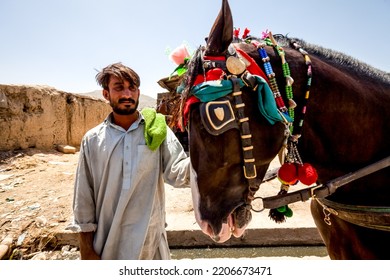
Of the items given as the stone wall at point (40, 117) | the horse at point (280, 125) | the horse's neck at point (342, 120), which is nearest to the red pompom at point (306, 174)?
the horse at point (280, 125)

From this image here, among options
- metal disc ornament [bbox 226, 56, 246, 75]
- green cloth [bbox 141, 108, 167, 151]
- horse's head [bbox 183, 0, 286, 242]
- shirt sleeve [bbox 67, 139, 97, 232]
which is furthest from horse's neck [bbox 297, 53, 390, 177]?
shirt sleeve [bbox 67, 139, 97, 232]

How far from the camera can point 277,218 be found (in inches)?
58.6

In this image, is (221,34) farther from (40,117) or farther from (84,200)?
(40,117)

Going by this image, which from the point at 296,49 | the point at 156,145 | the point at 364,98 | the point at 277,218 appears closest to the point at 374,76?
the point at 364,98

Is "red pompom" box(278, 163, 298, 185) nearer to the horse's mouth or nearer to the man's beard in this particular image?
the horse's mouth

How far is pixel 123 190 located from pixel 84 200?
0.29m

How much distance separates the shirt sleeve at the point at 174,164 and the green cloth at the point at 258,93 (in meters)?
0.69

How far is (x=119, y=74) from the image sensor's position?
1.79 m

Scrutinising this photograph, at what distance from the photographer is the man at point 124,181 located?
5.61ft

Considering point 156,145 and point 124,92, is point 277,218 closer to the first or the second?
point 156,145

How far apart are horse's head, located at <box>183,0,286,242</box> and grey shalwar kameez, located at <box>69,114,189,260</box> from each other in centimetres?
56

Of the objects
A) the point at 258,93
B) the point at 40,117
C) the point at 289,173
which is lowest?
the point at 40,117

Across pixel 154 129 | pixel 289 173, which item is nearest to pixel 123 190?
pixel 154 129

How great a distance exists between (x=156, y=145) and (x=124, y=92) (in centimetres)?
44
